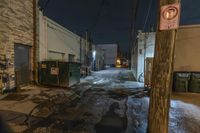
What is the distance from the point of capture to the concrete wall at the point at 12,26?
6773 mm

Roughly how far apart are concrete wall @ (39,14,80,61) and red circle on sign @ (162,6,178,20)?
8663 millimetres


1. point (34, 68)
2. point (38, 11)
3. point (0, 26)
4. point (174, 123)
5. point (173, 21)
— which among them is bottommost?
point (174, 123)

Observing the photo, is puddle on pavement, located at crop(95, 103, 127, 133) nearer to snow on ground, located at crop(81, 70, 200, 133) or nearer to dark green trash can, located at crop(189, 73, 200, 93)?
snow on ground, located at crop(81, 70, 200, 133)

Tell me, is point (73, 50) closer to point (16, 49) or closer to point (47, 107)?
point (16, 49)

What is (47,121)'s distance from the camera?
4.01 meters

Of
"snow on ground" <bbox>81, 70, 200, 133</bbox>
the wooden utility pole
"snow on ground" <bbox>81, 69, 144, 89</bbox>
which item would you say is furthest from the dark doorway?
the wooden utility pole

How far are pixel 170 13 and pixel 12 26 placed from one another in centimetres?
734

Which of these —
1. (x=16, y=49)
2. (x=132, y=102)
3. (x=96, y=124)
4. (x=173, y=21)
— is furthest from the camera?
(x=16, y=49)

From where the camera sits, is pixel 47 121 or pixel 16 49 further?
pixel 16 49

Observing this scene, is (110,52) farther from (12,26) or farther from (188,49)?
(12,26)

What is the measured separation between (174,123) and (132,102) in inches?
84.8

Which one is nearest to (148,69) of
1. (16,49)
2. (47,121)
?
(47,121)

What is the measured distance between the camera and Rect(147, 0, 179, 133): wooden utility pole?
2.41m

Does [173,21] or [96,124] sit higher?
[173,21]
